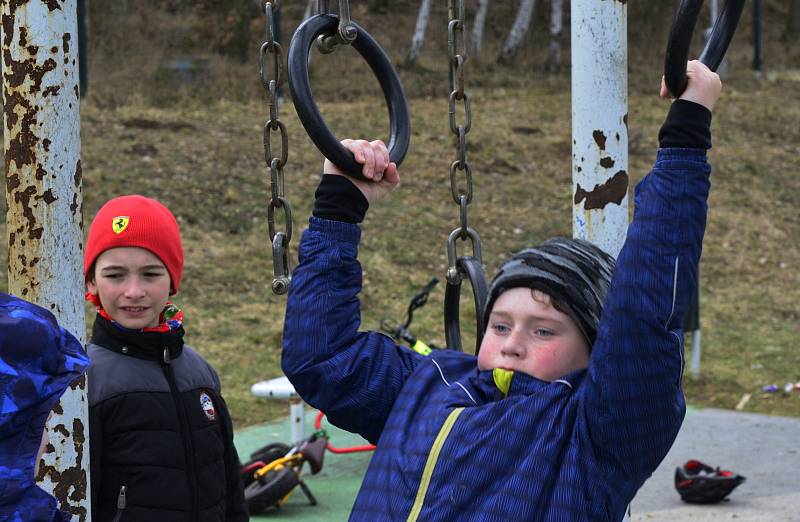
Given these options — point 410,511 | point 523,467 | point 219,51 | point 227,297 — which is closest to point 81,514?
point 410,511

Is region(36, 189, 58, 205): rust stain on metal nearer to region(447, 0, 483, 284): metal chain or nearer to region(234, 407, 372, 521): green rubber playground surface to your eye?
region(447, 0, 483, 284): metal chain

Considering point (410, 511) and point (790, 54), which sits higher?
point (790, 54)

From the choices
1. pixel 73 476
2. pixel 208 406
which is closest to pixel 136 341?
pixel 208 406

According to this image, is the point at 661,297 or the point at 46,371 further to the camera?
the point at 661,297

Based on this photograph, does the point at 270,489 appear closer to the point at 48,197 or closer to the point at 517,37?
the point at 48,197

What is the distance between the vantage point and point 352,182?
233 centimetres

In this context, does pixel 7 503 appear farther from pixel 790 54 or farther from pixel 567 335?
pixel 790 54

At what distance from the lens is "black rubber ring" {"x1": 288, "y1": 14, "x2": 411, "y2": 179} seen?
7.44ft

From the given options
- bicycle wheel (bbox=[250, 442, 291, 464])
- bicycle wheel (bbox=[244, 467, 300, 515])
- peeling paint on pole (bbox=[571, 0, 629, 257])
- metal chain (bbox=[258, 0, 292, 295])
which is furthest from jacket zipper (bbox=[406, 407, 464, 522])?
bicycle wheel (bbox=[250, 442, 291, 464])

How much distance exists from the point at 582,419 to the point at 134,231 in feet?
4.77

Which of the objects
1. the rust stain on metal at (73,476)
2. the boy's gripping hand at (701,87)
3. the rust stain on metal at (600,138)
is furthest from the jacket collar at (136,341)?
the boy's gripping hand at (701,87)

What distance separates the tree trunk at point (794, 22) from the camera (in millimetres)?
25203

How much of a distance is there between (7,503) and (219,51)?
18.8 metres

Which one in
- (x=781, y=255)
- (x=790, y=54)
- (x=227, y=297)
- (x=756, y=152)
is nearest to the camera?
(x=227, y=297)
